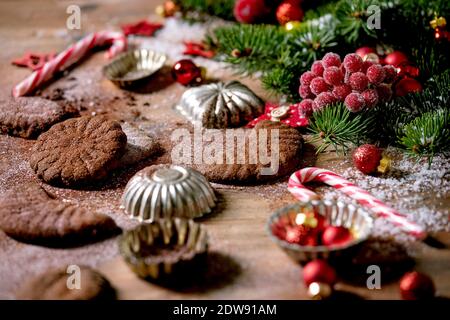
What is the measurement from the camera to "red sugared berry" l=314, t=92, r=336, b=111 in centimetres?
215

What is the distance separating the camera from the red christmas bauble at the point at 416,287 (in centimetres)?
160

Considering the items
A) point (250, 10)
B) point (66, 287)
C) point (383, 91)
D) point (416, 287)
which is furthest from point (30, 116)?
point (416, 287)

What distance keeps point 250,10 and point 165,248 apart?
58.4 inches

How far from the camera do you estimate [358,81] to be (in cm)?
212

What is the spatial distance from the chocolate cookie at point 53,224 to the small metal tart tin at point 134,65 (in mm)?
1001

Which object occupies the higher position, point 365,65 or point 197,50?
point 365,65

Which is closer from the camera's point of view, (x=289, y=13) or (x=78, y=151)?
(x=78, y=151)

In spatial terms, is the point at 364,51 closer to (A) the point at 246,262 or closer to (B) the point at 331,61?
(B) the point at 331,61

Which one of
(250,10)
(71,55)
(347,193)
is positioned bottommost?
(347,193)

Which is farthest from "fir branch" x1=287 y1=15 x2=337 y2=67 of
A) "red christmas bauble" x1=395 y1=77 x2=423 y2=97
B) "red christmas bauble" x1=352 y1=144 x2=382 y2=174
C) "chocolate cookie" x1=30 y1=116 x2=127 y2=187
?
"chocolate cookie" x1=30 y1=116 x2=127 y2=187

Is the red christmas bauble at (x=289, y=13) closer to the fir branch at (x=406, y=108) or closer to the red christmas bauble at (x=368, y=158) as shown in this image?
the fir branch at (x=406, y=108)

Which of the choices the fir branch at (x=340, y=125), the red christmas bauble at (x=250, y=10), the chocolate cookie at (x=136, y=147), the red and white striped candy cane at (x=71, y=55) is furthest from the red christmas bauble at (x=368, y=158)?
the red and white striped candy cane at (x=71, y=55)

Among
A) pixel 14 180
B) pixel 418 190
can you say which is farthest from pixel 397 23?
pixel 14 180
